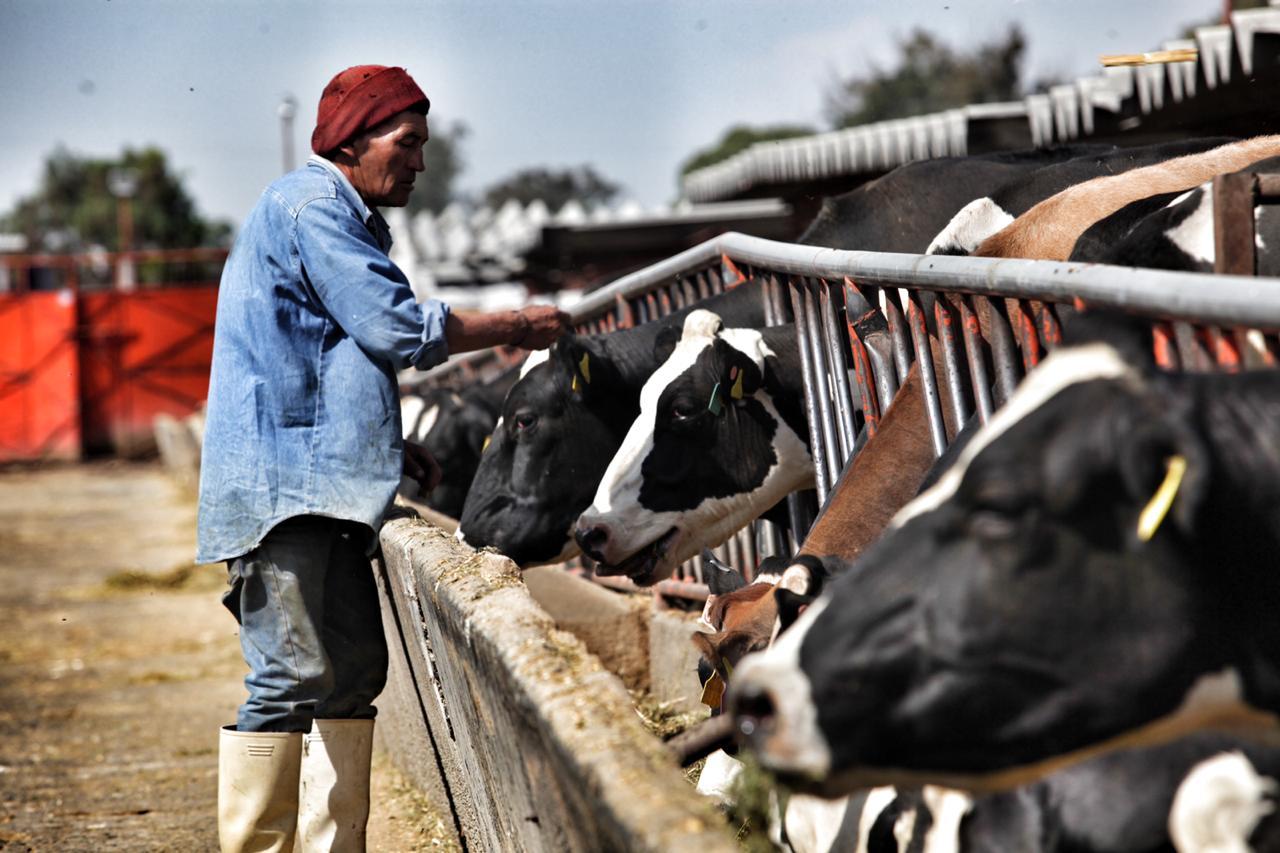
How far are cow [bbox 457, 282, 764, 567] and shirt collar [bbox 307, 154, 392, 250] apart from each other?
1653 mm

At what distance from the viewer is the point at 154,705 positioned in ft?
22.8

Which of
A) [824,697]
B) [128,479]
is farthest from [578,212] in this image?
[824,697]

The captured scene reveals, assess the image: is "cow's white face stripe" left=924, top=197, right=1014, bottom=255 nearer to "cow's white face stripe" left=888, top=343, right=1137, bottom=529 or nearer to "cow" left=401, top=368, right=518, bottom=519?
"cow's white face stripe" left=888, top=343, right=1137, bottom=529

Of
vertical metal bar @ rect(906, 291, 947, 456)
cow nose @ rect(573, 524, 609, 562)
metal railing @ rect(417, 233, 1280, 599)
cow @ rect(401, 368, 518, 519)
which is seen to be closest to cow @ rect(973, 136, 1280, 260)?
metal railing @ rect(417, 233, 1280, 599)

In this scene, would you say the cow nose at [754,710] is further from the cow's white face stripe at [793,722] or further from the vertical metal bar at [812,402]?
the vertical metal bar at [812,402]

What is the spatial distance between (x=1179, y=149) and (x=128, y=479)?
1920 centimetres

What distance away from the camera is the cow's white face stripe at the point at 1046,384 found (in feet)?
6.50

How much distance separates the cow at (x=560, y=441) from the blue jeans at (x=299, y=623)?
5.91ft

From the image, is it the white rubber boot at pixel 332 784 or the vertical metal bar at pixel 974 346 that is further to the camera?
the white rubber boot at pixel 332 784

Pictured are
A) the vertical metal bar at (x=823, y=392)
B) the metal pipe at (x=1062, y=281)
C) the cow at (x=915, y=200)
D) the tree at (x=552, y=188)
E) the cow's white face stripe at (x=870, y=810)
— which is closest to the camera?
the metal pipe at (x=1062, y=281)

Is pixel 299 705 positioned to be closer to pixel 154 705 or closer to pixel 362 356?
pixel 362 356

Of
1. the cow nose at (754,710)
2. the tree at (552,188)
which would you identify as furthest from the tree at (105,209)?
the cow nose at (754,710)

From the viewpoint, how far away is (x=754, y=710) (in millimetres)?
2020

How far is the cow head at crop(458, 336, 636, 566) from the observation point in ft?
17.9
